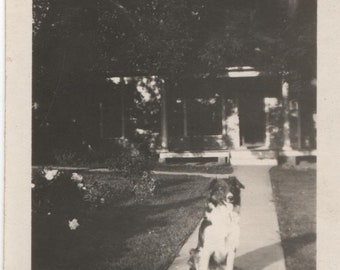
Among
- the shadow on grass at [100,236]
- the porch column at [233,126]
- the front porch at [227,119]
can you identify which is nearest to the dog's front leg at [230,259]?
the shadow on grass at [100,236]

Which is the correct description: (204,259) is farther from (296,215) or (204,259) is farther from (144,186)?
(144,186)

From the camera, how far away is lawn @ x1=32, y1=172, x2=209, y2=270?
3814mm

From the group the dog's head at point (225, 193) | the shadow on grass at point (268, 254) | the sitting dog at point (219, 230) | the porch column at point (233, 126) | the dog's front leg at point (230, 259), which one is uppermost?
the porch column at point (233, 126)

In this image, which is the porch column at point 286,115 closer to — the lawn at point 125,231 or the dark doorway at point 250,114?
the dark doorway at point 250,114

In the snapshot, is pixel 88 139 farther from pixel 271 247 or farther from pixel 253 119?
pixel 253 119

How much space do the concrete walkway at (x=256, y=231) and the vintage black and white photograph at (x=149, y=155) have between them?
1cm

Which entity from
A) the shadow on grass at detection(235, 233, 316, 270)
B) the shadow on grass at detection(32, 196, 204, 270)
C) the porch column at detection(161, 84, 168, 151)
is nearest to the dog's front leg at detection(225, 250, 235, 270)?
the shadow on grass at detection(235, 233, 316, 270)

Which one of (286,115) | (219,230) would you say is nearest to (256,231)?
(219,230)

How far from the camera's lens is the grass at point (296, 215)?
12.4 feet

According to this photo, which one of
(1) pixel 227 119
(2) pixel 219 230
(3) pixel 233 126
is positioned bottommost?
(2) pixel 219 230

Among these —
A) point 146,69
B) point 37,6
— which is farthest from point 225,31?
point 37,6

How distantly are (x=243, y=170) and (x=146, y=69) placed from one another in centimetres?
164

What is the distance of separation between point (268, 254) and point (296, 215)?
3.21 ft

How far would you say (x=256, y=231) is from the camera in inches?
165
